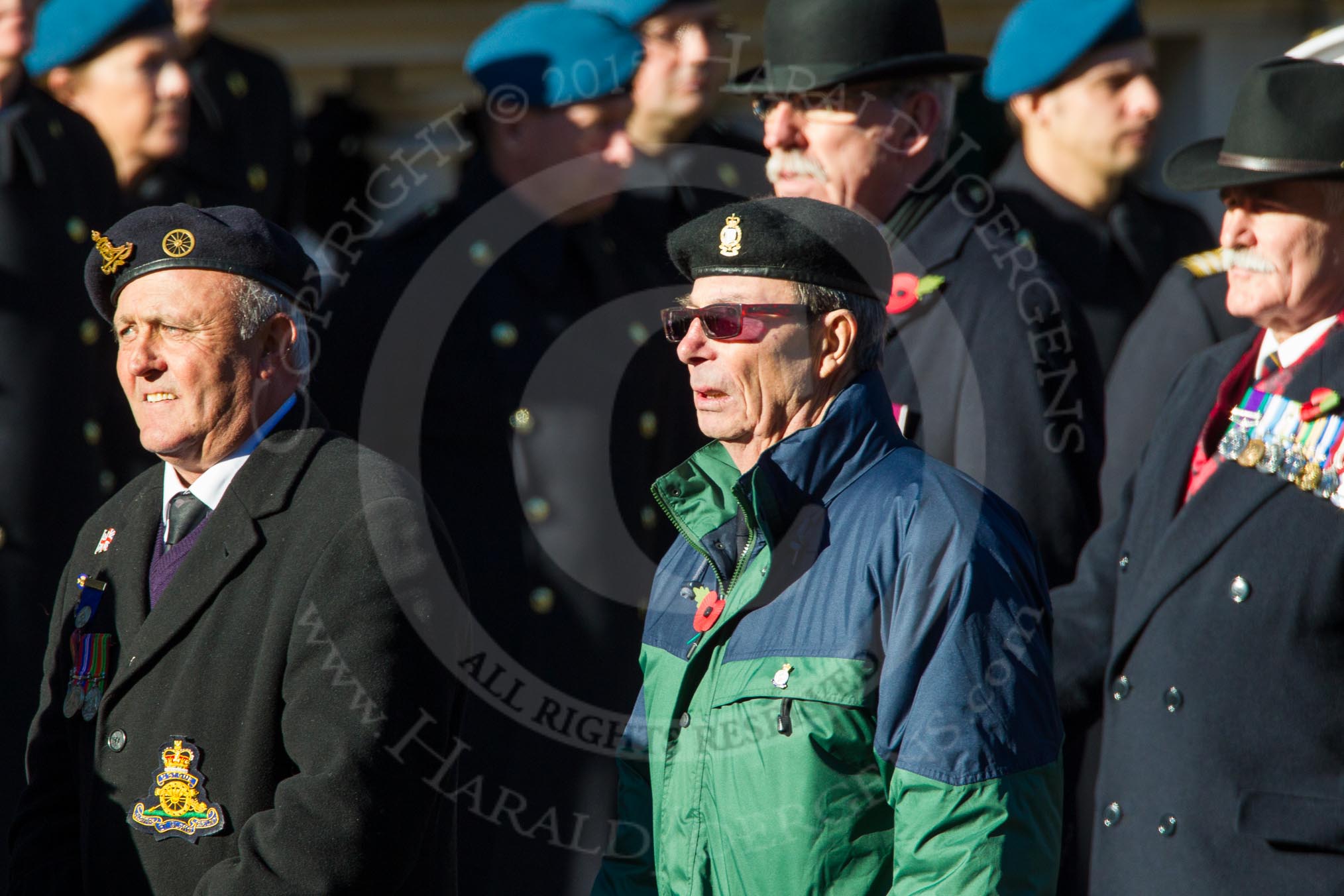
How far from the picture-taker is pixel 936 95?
4441 mm

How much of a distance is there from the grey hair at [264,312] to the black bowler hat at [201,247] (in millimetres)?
16

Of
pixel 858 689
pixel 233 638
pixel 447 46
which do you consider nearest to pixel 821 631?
pixel 858 689

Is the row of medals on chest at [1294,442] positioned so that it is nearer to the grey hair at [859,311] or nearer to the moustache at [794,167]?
the grey hair at [859,311]

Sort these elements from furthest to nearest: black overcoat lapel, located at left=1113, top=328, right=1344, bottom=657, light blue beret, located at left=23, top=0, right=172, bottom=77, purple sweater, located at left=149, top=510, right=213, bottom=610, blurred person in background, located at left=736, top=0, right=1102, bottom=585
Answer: light blue beret, located at left=23, top=0, right=172, bottom=77, blurred person in background, located at left=736, top=0, right=1102, bottom=585, black overcoat lapel, located at left=1113, top=328, right=1344, bottom=657, purple sweater, located at left=149, top=510, right=213, bottom=610

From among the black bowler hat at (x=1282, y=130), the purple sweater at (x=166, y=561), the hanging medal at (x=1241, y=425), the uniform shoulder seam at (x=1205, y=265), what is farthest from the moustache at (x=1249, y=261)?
the purple sweater at (x=166, y=561)

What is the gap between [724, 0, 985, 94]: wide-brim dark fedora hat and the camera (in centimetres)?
433

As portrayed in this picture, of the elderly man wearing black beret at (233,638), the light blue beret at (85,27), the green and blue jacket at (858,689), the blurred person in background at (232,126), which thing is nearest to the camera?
the green and blue jacket at (858,689)

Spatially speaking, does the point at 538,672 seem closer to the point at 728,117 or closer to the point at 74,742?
the point at 74,742

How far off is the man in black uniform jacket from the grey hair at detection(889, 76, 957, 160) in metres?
0.62

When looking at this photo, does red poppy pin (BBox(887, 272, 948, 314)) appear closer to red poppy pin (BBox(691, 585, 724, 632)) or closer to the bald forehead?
the bald forehead

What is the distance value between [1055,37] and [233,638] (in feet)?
11.2

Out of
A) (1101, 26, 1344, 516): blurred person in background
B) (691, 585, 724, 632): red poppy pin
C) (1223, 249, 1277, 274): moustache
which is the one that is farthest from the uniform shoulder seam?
(691, 585, 724, 632): red poppy pin

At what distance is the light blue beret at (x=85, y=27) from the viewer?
5035mm

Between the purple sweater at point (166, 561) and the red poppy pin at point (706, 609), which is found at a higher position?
the purple sweater at point (166, 561)
